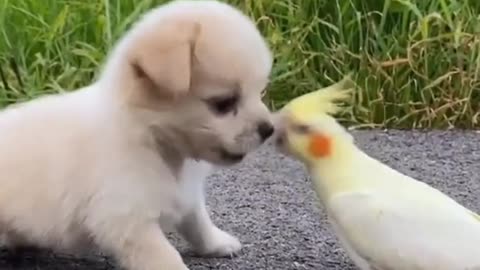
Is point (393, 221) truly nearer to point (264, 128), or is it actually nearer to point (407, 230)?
point (407, 230)

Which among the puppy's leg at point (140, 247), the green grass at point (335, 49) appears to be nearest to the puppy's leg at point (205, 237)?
the puppy's leg at point (140, 247)

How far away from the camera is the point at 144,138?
1630 mm

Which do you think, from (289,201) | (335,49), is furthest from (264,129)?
(335,49)

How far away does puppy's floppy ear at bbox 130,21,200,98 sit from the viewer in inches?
60.8

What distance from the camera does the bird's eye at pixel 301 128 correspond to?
159 cm

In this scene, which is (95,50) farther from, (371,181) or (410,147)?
(371,181)

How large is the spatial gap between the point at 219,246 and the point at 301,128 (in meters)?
0.32

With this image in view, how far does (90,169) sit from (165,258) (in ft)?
0.56

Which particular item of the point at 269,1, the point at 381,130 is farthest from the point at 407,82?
the point at 269,1

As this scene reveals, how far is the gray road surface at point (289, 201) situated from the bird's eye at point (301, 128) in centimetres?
24

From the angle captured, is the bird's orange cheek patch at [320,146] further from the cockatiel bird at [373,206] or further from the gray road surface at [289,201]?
the gray road surface at [289,201]

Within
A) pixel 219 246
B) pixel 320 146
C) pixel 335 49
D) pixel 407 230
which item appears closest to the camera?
pixel 407 230

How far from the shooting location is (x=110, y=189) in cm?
161

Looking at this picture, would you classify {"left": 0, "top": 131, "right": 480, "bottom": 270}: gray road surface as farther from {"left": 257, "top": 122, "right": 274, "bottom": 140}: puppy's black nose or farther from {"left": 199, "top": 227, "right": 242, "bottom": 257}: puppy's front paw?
{"left": 257, "top": 122, "right": 274, "bottom": 140}: puppy's black nose
